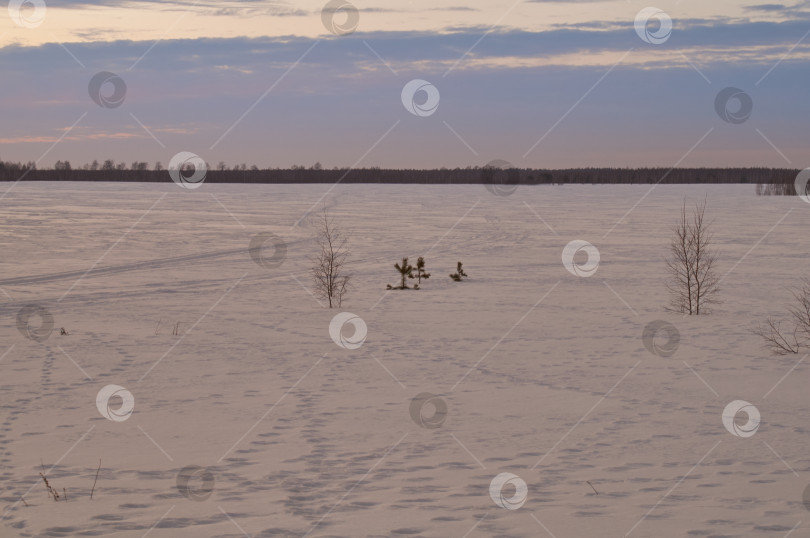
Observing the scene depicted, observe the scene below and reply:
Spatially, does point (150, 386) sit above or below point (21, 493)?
above

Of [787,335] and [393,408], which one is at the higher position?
[393,408]

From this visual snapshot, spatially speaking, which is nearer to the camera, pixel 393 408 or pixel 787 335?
pixel 393 408

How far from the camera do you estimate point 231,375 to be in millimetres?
14125

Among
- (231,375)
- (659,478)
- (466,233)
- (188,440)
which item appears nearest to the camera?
(659,478)

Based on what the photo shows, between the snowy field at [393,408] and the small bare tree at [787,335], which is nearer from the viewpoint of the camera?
the snowy field at [393,408]

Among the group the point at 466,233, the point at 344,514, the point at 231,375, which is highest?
the point at 466,233

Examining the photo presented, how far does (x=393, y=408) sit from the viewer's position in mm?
11945

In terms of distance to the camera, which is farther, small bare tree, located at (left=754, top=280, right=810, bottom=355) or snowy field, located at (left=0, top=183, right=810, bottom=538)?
small bare tree, located at (left=754, top=280, right=810, bottom=355)

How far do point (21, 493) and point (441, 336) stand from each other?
10687 millimetres

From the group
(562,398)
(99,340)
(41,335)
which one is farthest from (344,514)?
(41,335)

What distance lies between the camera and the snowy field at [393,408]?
7.83 m

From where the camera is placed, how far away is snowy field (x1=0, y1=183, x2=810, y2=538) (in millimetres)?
7832

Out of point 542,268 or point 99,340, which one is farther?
point 542,268

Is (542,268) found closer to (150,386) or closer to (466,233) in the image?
(466,233)
